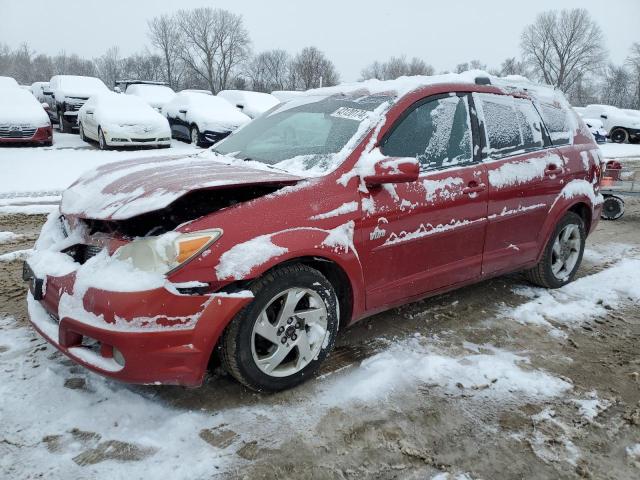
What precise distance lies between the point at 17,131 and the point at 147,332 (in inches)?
460

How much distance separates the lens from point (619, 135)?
76.1 feet

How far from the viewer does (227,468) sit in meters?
2.21

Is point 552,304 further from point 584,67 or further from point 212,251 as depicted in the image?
point 584,67

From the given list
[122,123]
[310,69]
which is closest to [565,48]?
[310,69]

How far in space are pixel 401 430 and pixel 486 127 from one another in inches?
86.3

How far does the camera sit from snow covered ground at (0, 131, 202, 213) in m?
7.33

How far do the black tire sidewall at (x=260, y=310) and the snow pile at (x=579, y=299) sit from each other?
1.69m

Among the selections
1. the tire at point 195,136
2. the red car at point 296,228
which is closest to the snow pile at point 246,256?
the red car at point 296,228

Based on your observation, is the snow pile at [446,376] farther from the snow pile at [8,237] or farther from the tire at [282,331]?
the snow pile at [8,237]

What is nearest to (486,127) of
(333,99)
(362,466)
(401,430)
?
(333,99)

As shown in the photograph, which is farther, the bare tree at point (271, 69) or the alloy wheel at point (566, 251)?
the bare tree at point (271, 69)

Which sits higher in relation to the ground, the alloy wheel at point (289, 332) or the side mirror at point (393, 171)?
the side mirror at point (393, 171)

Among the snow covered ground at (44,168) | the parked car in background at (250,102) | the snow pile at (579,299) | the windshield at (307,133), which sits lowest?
the snow pile at (579,299)

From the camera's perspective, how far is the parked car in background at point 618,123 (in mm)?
Result: 22625
